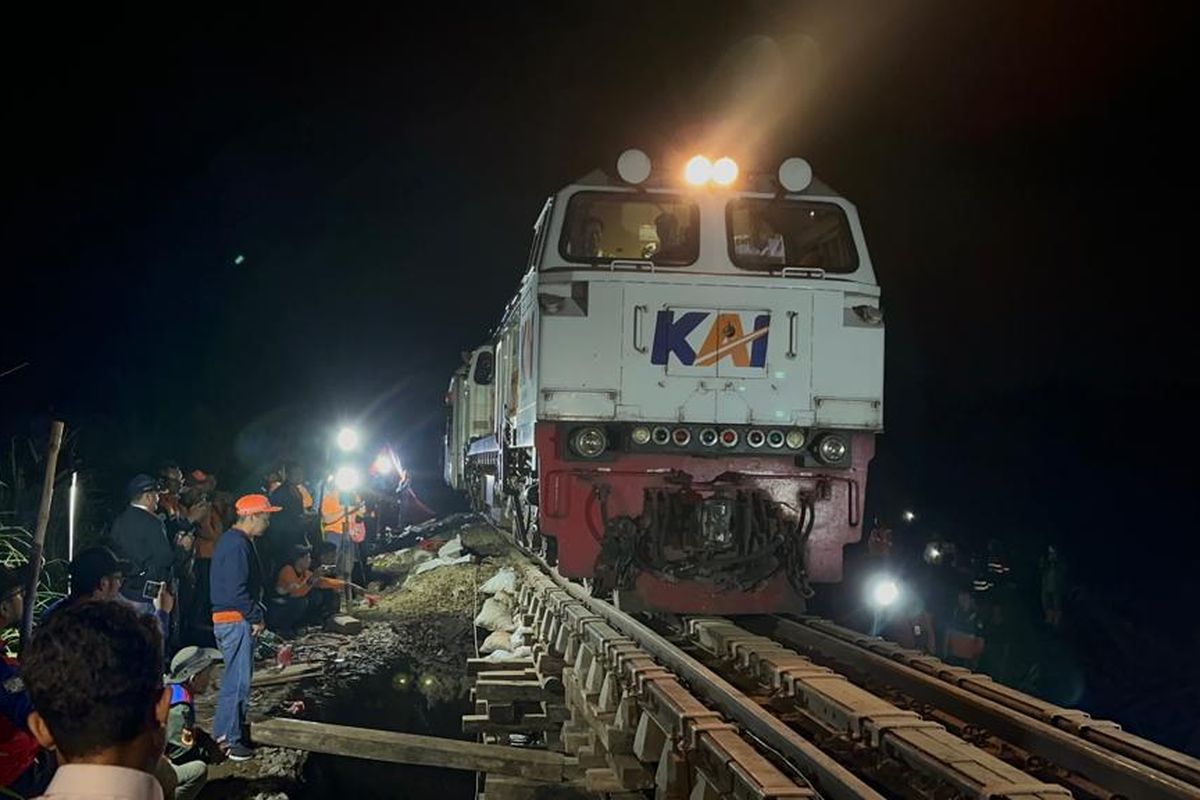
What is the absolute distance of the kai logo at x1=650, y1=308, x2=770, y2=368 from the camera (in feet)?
22.3

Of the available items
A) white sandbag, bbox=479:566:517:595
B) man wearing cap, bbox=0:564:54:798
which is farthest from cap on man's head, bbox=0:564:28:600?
white sandbag, bbox=479:566:517:595

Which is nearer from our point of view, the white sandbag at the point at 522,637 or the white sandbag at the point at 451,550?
the white sandbag at the point at 522,637

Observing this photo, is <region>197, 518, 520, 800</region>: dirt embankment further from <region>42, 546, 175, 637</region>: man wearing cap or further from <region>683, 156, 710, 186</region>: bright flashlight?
<region>683, 156, 710, 186</region>: bright flashlight

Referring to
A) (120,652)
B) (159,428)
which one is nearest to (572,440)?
(120,652)

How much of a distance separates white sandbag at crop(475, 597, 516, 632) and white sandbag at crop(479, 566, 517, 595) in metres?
0.62

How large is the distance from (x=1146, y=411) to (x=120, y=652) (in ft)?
87.0

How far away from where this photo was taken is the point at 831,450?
22.6 feet

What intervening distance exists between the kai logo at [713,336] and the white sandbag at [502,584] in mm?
5274

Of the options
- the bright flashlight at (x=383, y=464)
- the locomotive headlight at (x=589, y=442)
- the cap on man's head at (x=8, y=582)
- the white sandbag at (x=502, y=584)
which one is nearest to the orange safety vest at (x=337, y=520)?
the white sandbag at (x=502, y=584)

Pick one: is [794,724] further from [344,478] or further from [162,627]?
[344,478]

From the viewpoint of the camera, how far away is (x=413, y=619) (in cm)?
1087

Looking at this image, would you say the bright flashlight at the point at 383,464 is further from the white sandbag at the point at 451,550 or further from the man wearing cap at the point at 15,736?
the man wearing cap at the point at 15,736

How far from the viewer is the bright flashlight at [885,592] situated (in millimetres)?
8516

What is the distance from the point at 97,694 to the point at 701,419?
528 cm
